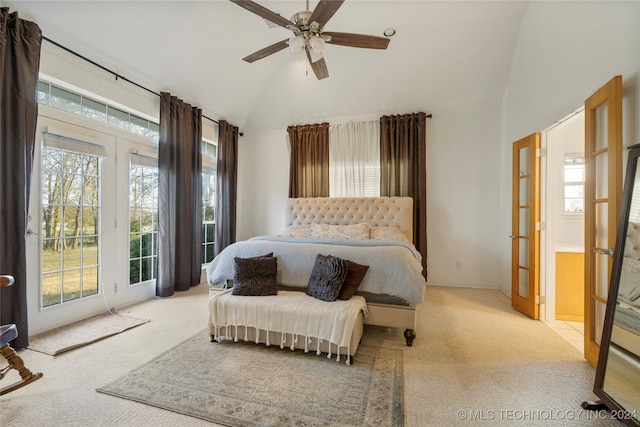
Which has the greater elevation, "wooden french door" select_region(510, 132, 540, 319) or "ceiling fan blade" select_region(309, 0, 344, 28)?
"ceiling fan blade" select_region(309, 0, 344, 28)

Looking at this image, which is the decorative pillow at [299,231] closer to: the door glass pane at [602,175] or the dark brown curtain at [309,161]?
the dark brown curtain at [309,161]

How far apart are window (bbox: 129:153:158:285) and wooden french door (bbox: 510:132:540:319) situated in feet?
16.2

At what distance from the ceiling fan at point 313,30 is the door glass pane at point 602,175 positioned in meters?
2.01

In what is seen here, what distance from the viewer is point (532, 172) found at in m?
3.18

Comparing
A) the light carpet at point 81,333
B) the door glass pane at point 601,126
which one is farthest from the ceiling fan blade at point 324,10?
the light carpet at point 81,333

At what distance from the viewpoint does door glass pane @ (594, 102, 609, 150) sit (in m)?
2.10

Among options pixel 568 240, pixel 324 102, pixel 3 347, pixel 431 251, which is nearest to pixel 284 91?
pixel 324 102

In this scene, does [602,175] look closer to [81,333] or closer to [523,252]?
[523,252]

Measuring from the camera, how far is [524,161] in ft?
11.4

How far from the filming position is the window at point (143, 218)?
365 centimetres

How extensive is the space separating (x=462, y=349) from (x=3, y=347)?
3.43 m

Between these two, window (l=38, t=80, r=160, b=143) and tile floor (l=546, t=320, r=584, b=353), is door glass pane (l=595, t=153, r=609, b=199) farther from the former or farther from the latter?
window (l=38, t=80, r=160, b=143)

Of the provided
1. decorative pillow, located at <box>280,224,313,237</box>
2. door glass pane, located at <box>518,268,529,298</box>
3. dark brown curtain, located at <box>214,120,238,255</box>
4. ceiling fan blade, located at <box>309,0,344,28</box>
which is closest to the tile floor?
door glass pane, located at <box>518,268,529,298</box>

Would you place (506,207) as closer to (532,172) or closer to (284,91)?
(532,172)
